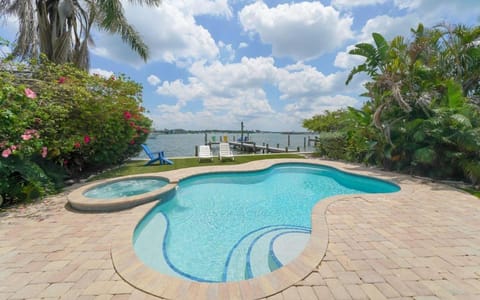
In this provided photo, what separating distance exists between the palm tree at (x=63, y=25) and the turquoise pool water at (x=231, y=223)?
7.07 metres

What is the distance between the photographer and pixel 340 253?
8.46 ft

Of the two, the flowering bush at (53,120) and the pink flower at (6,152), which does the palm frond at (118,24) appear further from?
the pink flower at (6,152)

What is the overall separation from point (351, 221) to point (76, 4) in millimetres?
12190

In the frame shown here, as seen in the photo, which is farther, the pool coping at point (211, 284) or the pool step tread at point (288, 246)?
the pool step tread at point (288, 246)

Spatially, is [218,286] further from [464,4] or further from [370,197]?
[464,4]

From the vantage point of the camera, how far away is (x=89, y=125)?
606 cm

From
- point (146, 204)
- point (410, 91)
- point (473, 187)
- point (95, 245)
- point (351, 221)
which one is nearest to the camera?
point (95, 245)

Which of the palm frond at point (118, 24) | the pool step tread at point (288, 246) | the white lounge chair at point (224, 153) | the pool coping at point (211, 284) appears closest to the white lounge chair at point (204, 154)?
the white lounge chair at point (224, 153)

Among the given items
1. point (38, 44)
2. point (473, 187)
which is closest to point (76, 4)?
point (38, 44)

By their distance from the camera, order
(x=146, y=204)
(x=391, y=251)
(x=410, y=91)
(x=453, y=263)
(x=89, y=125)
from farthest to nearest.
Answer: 1. (x=410, y=91)
2. (x=89, y=125)
3. (x=146, y=204)
4. (x=391, y=251)
5. (x=453, y=263)

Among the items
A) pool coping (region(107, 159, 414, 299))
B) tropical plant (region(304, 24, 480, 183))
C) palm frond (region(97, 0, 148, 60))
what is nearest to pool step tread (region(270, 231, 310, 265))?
pool coping (region(107, 159, 414, 299))

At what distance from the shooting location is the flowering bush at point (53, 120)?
387 cm

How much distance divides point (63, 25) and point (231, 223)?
976 centimetres

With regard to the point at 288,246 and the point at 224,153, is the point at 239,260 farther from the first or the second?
the point at 224,153
